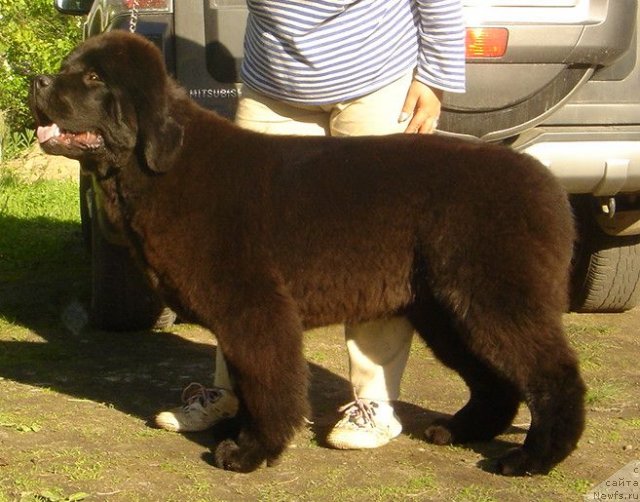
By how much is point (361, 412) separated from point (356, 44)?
4.57 ft

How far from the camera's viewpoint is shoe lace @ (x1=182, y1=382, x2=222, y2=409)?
14.7 ft

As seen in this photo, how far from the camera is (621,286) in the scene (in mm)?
6297

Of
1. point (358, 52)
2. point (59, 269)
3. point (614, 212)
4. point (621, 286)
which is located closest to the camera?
point (358, 52)

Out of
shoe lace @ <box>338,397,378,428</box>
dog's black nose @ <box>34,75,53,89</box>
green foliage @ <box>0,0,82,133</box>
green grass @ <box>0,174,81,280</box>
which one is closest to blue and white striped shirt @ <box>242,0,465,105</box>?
→ dog's black nose @ <box>34,75,53,89</box>

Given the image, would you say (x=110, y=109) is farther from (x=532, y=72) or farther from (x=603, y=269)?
(x=603, y=269)

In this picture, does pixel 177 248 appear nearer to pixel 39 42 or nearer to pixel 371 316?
pixel 371 316

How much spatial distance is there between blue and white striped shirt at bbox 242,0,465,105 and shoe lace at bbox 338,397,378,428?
3.84 feet

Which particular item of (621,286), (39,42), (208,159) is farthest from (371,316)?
(39,42)

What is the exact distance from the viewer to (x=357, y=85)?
4129mm

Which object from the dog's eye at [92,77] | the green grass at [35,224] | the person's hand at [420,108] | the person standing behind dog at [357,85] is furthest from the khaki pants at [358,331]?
the green grass at [35,224]

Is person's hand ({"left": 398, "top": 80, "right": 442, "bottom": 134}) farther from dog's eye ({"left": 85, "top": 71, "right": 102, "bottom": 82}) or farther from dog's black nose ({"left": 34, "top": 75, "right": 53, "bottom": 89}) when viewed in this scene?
dog's black nose ({"left": 34, "top": 75, "right": 53, "bottom": 89})

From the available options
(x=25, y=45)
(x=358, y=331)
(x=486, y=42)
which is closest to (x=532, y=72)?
(x=486, y=42)

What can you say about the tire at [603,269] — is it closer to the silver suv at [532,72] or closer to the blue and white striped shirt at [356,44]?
the silver suv at [532,72]

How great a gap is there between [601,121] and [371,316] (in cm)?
170
